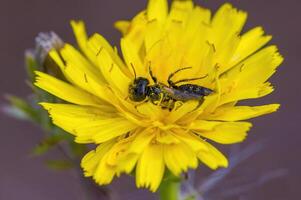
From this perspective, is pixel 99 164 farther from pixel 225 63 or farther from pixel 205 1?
pixel 205 1

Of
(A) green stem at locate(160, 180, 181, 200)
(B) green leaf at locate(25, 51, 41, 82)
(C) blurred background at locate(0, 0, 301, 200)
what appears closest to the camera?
(A) green stem at locate(160, 180, 181, 200)

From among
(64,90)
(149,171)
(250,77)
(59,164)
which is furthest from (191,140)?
(59,164)

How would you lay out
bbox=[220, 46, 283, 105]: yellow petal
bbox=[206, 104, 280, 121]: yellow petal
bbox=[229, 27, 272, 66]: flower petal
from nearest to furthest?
1. bbox=[206, 104, 280, 121]: yellow petal
2. bbox=[220, 46, 283, 105]: yellow petal
3. bbox=[229, 27, 272, 66]: flower petal

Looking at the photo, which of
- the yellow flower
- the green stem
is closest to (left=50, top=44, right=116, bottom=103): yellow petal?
the yellow flower

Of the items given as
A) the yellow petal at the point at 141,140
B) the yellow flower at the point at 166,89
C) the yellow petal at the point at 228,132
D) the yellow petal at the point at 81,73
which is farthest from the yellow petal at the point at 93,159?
the yellow petal at the point at 228,132

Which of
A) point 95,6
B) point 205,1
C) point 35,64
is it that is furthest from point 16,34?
point 35,64

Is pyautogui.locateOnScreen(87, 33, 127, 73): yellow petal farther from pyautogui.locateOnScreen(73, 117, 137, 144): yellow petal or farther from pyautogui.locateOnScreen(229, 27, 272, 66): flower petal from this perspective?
pyautogui.locateOnScreen(229, 27, 272, 66): flower petal
